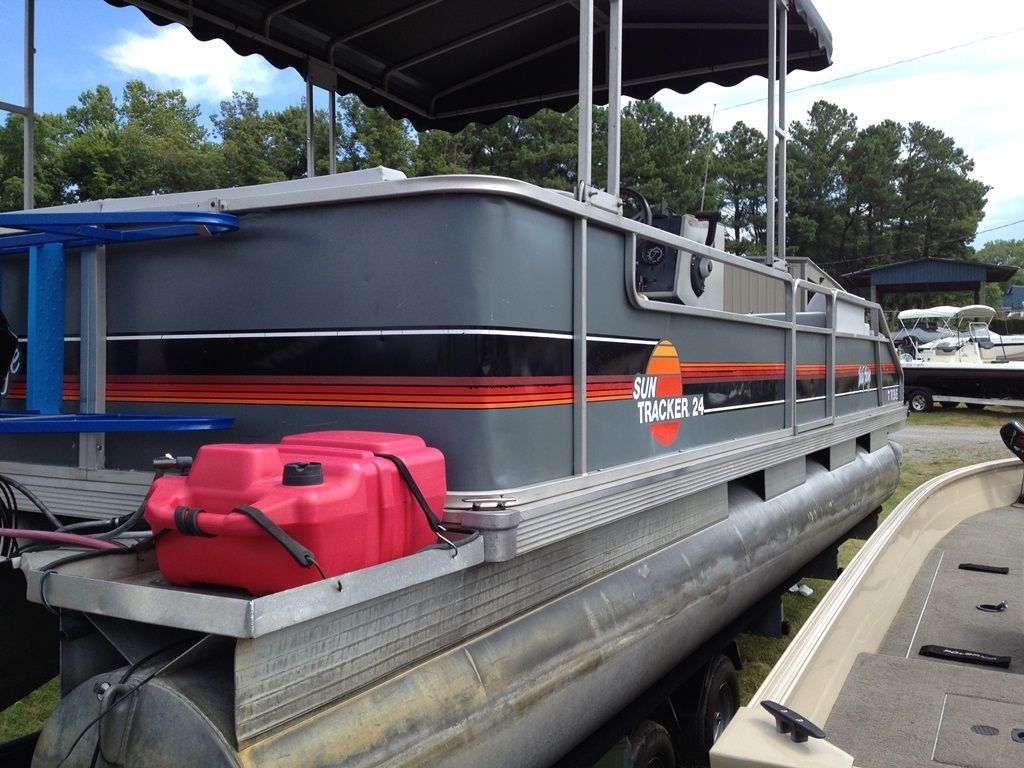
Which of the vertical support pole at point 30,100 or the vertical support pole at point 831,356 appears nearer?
the vertical support pole at point 30,100

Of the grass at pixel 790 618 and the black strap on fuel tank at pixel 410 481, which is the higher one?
the black strap on fuel tank at pixel 410 481

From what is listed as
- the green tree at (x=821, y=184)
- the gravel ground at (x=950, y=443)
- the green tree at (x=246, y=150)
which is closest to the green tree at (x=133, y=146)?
the green tree at (x=246, y=150)

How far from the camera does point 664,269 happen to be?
3.93 m

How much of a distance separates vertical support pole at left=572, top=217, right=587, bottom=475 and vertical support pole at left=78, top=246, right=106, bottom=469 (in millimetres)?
1352

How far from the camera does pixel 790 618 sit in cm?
570

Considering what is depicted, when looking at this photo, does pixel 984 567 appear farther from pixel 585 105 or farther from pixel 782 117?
pixel 585 105

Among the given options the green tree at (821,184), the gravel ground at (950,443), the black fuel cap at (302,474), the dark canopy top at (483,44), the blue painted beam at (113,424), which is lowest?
the gravel ground at (950,443)

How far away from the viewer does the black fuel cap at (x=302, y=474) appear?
166cm

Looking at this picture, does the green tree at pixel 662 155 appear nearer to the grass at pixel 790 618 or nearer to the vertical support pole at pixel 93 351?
the grass at pixel 790 618

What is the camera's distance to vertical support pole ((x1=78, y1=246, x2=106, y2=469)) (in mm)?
2537

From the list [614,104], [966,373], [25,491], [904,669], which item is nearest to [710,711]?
[904,669]

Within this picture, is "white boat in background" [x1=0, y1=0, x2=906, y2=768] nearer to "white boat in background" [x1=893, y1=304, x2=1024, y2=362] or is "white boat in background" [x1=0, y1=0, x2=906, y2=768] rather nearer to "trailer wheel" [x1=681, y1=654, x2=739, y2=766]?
"trailer wheel" [x1=681, y1=654, x2=739, y2=766]

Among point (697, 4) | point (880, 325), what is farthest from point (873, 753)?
point (880, 325)

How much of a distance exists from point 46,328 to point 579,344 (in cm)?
156
